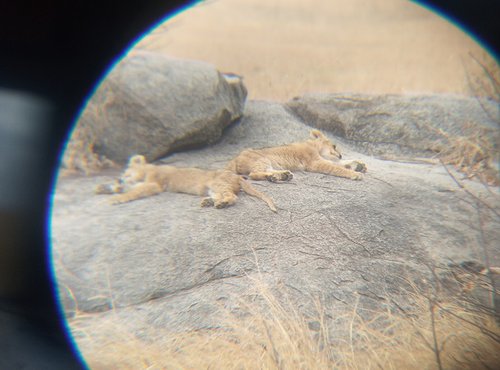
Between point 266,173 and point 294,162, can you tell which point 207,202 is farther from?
point 294,162

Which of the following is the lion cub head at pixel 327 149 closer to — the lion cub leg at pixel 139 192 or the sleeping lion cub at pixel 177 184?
the sleeping lion cub at pixel 177 184

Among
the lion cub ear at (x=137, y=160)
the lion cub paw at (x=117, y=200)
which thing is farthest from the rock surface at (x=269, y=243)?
the lion cub ear at (x=137, y=160)

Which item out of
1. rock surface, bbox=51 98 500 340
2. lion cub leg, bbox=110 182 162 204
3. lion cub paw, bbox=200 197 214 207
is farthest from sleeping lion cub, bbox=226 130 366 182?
lion cub leg, bbox=110 182 162 204

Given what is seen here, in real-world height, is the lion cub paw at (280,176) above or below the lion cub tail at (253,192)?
above

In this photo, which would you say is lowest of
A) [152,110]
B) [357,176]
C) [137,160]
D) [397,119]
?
[137,160]

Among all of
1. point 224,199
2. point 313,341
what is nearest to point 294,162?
point 224,199

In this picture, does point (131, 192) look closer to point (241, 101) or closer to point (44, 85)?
point (44, 85)

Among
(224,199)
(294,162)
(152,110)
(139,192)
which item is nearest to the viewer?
(224,199)
